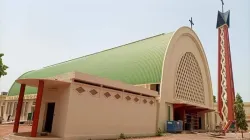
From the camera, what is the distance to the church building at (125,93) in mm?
13883

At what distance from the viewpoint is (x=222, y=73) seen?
36.4 metres

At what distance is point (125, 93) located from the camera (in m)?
17.9

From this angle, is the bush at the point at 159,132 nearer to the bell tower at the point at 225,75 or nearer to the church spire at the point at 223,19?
the bell tower at the point at 225,75

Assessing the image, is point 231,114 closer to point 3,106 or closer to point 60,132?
point 60,132

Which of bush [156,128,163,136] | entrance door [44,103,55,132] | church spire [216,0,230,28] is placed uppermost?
church spire [216,0,230,28]

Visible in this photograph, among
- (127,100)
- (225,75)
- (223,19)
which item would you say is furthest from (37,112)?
(223,19)

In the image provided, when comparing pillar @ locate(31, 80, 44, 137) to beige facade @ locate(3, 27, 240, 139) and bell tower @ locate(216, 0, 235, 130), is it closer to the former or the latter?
beige facade @ locate(3, 27, 240, 139)

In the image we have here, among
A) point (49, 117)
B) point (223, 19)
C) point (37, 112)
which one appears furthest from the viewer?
point (223, 19)

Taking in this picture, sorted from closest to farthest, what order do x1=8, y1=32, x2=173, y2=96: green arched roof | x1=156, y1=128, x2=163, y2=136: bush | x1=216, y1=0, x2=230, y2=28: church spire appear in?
1. x1=156, y1=128, x2=163, y2=136: bush
2. x1=8, y1=32, x2=173, y2=96: green arched roof
3. x1=216, y1=0, x2=230, y2=28: church spire

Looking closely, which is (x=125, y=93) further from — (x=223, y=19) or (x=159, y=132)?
(x=223, y=19)

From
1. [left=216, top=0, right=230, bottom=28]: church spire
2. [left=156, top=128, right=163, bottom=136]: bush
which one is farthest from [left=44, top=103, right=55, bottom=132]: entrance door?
[left=216, top=0, right=230, bottom=28]: church spire

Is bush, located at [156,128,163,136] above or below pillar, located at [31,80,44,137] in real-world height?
below

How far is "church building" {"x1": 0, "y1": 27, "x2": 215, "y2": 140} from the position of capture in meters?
13.9

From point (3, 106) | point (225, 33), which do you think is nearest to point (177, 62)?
point (225, 33)
